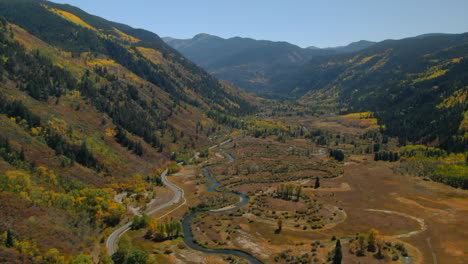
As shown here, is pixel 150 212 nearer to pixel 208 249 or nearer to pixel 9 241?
pixel 208 249

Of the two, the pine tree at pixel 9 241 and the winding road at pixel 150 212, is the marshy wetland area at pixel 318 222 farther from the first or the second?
the pine tree at pixel 9 241

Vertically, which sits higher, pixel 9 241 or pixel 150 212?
pixel 9 241

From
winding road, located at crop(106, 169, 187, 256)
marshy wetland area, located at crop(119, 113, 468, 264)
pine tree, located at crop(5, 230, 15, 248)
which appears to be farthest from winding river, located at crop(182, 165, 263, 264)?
pine tree, located at crop(5, 230, 15, 248)

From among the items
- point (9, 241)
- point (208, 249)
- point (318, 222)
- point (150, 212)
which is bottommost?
point (150, 212)

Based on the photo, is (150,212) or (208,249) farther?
(150,212)

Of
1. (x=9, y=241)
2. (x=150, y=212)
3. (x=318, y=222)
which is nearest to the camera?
(x=9, y=241)

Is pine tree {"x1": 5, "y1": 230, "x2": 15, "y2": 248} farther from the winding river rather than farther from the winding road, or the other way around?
the winding river

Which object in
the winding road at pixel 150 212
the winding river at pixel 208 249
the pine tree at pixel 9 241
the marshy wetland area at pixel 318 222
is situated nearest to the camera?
the pine tree at pixel 9 241

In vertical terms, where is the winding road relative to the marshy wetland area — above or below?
below

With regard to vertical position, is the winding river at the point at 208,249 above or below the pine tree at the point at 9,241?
below

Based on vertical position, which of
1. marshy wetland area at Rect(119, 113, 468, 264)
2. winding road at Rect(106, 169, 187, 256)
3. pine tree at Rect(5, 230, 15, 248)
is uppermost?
pine tree at Rect(5, 230, 15, 248)

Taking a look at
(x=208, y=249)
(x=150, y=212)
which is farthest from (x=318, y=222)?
(x=150, y=212)

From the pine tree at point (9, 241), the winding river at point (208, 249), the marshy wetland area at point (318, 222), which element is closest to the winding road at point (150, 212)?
the marshy wetland area at point (318, 222)
